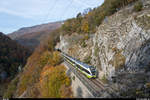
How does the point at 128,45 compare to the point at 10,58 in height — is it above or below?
above

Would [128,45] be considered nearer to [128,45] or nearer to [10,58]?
[128,45]

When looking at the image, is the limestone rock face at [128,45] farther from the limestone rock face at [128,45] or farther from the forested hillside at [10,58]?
the forested hillside at [10,58]

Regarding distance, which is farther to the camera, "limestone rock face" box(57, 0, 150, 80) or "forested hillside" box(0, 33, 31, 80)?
"forested hillside" box(0, 33, 31, 80)

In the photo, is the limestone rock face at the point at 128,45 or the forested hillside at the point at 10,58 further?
the forested hillside at the point at 10,58

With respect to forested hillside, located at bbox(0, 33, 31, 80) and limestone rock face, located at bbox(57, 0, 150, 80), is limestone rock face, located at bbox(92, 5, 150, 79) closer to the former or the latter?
limestone rock face, located at bbox(57, 0, 150, 80)

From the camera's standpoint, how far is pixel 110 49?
15.7 metres

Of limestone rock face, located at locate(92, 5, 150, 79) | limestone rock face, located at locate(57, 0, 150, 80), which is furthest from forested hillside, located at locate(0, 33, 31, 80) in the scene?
limestone rock face, located at locate(92, 5, 150, 79)

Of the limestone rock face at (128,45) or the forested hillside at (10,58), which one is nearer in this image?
the limestone rock face at (128,45)

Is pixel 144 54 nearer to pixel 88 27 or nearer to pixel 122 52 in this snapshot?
pixel 122 52

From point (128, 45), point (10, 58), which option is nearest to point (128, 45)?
point (128, 45)

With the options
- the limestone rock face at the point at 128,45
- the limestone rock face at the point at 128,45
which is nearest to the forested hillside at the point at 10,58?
the limestone rock face at the point at 128,45

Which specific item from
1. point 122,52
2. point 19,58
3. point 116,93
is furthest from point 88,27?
point 19,58

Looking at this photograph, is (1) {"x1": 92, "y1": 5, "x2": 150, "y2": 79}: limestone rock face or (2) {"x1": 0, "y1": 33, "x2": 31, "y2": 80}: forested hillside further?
(2) {"x1": 0, "y1": 33, "x2": 31, "y2": 80}: forested hillside

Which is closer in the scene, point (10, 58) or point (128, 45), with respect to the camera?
point (128, 45)
